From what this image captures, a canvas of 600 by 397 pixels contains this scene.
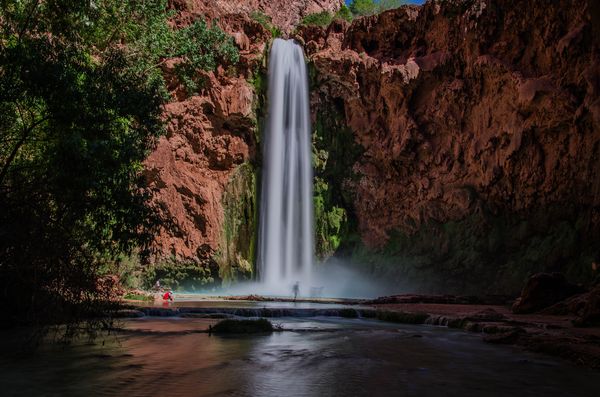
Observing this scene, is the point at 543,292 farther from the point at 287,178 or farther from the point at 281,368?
the point at 287,178

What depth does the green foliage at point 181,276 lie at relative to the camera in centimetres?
3030

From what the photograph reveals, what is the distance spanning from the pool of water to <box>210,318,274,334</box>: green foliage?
2.06 feet

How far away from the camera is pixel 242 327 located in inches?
484

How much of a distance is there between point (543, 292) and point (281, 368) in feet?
45.1

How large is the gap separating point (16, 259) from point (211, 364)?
11.4 feet

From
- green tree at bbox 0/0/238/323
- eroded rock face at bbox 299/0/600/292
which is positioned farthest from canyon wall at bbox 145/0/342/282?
green tree at bbox 0/0/238/323

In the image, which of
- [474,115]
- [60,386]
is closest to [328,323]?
[60,386]

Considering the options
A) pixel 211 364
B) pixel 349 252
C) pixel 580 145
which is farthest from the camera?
pixel 349 252

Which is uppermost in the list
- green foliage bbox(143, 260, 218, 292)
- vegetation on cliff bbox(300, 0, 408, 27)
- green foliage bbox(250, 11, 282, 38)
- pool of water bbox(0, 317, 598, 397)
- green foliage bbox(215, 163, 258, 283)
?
vegetation on cliff bbox(300, 0, 408, 27)

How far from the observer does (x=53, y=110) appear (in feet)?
27.0

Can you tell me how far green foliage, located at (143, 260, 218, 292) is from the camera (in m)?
30.3

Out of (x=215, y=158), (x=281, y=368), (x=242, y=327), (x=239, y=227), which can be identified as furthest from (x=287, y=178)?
(x=281, y=368)

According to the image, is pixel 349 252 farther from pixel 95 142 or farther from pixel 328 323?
pixel 95 142

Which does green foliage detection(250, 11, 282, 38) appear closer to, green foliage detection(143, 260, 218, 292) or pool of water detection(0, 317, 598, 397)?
green foliage detection(143, 260, 218, 292)
